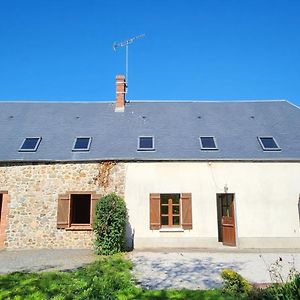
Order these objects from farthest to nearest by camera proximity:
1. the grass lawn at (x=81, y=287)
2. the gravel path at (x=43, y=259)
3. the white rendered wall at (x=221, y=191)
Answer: the white rendered wall at (x=221, y=191)
the gravel path at (x=43, y=259)
the grass lawn at (x=81, y=287)

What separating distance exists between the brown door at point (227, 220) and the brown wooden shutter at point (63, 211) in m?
5.90

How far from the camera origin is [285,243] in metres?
11.5

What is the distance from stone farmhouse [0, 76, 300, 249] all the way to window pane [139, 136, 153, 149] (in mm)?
42

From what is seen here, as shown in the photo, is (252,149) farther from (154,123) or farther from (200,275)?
(200,275)

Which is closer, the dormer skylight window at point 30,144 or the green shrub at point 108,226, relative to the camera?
the green shrub at point 108,226

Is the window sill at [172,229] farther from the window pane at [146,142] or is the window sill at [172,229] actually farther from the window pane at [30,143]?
the window pane at [30,143]

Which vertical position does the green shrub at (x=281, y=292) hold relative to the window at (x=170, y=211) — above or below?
below

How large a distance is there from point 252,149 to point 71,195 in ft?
23.7

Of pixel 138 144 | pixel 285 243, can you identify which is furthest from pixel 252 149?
pixel 138 144

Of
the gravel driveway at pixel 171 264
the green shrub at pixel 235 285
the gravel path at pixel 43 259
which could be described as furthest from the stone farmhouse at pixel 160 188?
the green shrub at pixel 235 285

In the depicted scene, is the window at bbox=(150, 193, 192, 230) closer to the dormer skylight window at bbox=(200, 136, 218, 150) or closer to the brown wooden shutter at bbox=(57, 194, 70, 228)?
the dormer skylight window at bbox=(200, 136, 218, 150)

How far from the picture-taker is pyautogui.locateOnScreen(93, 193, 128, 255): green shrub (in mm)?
10547

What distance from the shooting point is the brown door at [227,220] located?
1195 cm

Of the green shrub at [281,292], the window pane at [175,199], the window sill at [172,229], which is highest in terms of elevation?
the window pane at [175,199]
